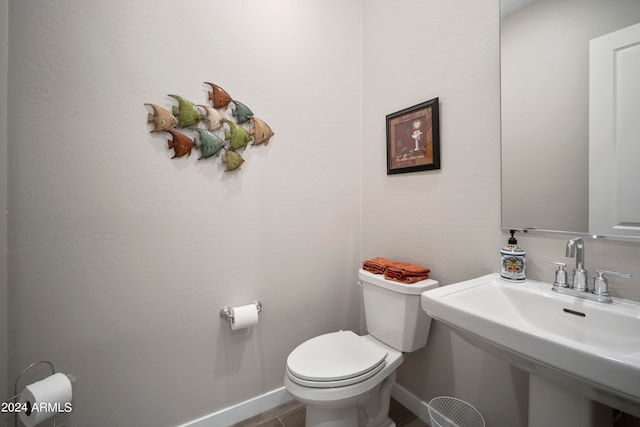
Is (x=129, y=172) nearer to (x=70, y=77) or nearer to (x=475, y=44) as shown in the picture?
(x=70, y=77)

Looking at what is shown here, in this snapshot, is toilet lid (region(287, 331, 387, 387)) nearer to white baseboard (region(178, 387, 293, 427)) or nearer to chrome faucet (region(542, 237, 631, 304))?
white baseboard (region(178, 387, 293, 427))

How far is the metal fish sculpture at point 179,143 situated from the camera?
127 centimetres

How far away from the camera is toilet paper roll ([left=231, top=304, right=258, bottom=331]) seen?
53.6 inches

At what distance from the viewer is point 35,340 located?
1.07 m

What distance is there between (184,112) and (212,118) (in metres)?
0.13

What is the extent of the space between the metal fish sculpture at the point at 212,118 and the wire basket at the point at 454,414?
1.71 m

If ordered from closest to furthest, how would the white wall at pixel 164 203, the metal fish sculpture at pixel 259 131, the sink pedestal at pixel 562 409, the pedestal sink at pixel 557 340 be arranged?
the pedestal sink at pixel 557 340
the sink pedestal at pixel 562 409
the white wall at pixel 164 203
the metal fish sculpture at pixel 259 131

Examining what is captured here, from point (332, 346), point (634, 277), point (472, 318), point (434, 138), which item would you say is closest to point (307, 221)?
point (332, 346)

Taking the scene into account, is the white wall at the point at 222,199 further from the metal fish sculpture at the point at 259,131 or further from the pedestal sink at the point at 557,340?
the pedestal sink at the point at 557,340

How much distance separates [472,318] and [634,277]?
58 centimetres

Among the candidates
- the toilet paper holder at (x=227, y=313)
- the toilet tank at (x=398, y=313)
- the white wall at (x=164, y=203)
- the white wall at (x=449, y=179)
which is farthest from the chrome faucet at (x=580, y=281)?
the toilet paper holder at (x=227, y=313)

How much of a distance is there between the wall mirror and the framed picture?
313mm

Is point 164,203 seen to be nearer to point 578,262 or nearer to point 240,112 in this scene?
point 240,112

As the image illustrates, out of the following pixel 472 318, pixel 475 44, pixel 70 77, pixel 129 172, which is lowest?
pixel 472 318
